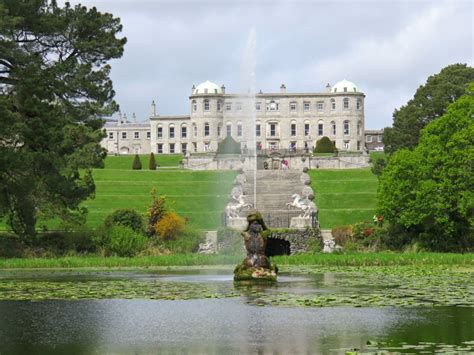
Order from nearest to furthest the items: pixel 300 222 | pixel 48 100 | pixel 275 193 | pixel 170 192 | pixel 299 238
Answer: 1. pixel 48 100
2. pixel 299 238
3. pixel 300 222
4. pixel 275 193
5. pixel 170 192

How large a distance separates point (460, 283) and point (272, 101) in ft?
318

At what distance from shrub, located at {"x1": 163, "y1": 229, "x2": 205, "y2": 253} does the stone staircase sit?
158 inches

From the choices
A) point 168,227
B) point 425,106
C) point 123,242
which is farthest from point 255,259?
point 425,106

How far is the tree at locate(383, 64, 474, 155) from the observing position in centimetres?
6341

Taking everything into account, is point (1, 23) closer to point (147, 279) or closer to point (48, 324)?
point (147, 279)

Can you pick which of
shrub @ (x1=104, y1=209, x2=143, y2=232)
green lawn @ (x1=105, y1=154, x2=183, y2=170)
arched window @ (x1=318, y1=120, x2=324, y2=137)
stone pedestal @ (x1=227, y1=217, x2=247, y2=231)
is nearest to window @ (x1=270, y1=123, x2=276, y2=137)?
arched window @ (x1=318, y1=120, x2=324, y2=137)

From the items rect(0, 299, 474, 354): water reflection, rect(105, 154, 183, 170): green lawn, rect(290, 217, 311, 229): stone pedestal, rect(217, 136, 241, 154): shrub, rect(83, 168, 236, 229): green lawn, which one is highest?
rect(217, 136, 241, 154): shrub

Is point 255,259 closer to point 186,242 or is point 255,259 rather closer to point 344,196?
point 186,242

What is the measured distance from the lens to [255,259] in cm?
2695

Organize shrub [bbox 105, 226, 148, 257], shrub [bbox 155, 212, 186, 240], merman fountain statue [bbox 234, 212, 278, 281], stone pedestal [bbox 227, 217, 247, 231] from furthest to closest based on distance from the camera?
1. stone pedestal [bbox 227, 217, 247, 231]
2. shrub [bbox 155, 212, 186, 240]
3. shrub [bbox 105, 226, 148, 257]
4. merman fountain statue [bbox 234, 212, 278, 281]

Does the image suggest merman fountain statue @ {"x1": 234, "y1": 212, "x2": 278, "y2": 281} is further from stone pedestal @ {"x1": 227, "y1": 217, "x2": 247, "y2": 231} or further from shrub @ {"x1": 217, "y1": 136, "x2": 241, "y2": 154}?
shrub @ {"x1": 217, "y1": 136, "x2": 241, "y2": 154}

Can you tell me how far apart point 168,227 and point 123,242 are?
3.86 m

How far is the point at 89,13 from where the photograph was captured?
1596 inches

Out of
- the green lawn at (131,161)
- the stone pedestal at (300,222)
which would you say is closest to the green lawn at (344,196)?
the stone pedestal at (300,222)
